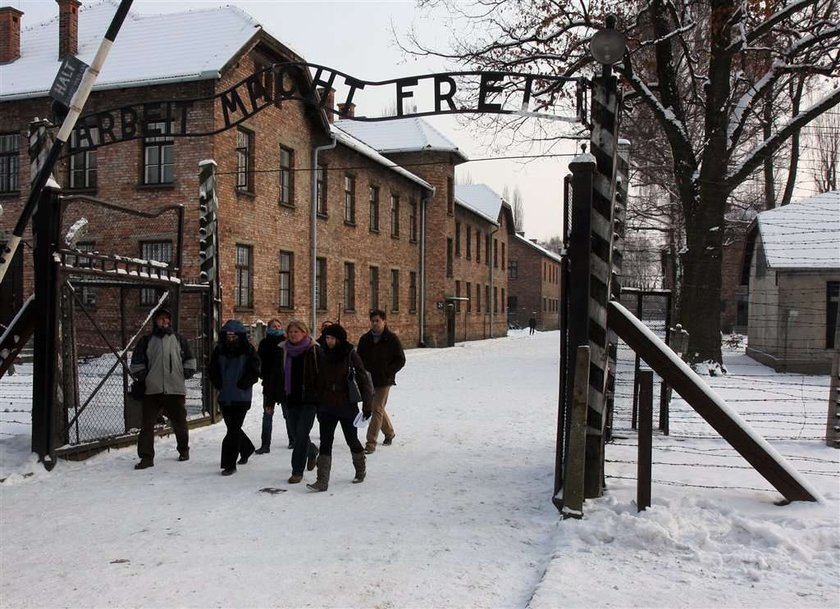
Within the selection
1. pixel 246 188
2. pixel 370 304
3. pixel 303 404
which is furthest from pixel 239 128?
pixel 303 404

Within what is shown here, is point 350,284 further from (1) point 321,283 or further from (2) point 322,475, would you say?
(2) point 322,475

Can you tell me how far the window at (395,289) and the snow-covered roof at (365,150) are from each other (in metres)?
4.28

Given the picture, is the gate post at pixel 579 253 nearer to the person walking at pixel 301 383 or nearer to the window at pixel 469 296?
the person walking at pixel 301 383

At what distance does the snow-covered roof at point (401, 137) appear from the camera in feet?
114

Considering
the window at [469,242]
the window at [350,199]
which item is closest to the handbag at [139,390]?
the window at [350,199]

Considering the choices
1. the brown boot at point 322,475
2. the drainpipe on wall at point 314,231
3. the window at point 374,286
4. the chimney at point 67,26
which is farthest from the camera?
the window at point 374,286

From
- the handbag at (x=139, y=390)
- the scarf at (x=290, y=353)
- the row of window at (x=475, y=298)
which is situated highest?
the row of window at (x=475, y=298)

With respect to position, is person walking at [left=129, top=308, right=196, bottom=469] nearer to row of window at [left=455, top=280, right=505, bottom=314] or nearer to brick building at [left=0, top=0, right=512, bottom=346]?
brick building at [left=0, top=0, right=512, bottom=346]

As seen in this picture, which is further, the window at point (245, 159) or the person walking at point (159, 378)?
the window at point (245, 159)

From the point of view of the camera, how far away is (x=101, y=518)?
6.02m

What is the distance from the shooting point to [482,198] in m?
51.4

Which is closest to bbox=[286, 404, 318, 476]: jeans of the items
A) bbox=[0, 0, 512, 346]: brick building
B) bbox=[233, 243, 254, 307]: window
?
bbox=[0, 0, 512, 346]: brick building

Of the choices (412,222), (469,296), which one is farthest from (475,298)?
(412,222)

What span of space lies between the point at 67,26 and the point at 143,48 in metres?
2.89
